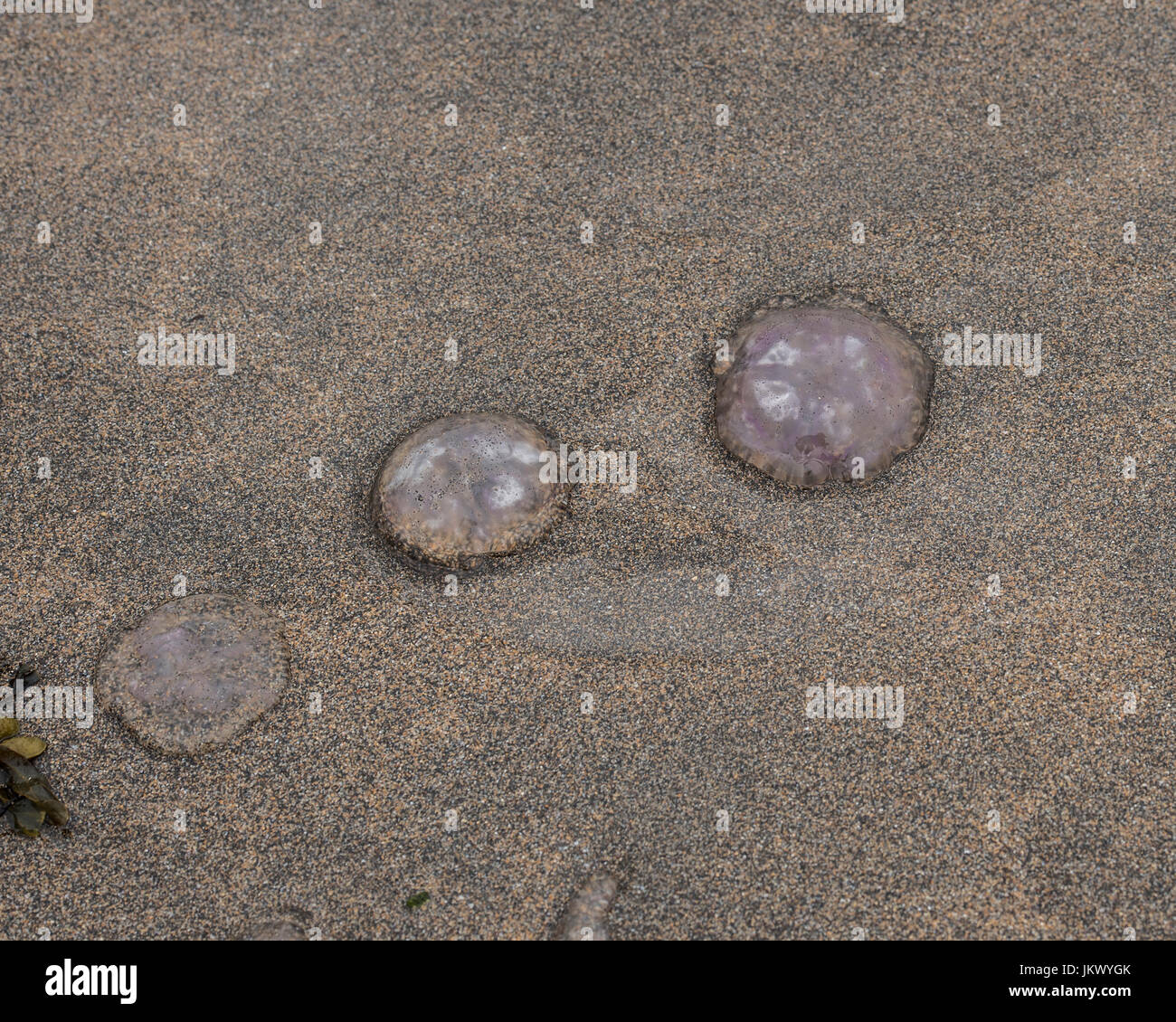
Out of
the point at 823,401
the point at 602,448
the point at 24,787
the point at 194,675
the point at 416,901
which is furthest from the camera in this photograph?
the point at 602,448

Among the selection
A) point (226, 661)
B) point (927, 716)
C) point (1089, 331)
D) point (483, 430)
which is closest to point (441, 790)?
point (226, 661)

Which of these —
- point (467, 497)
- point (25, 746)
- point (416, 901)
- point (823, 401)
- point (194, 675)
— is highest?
point (823, 401)

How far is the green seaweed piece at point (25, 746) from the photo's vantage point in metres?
3.29

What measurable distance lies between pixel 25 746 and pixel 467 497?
1.62 metres

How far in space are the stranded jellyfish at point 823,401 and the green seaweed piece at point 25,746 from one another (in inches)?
99.5

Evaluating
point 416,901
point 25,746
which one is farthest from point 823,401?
point 25,746

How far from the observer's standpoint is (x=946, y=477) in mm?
3744

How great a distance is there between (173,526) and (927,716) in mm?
2721

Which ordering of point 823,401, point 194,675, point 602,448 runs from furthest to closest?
point 602,448 → point 823,401 → point 194,675

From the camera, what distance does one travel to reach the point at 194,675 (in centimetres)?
340

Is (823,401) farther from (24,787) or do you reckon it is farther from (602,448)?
(24,787)

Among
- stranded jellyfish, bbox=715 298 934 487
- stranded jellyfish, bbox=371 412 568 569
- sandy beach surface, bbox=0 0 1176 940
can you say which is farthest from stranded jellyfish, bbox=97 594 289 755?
stranded jellyfish, bbox=715 298 934 487

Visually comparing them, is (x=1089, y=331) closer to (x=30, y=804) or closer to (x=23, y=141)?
(x=30, y=804)

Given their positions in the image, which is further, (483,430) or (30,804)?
(483,430)
